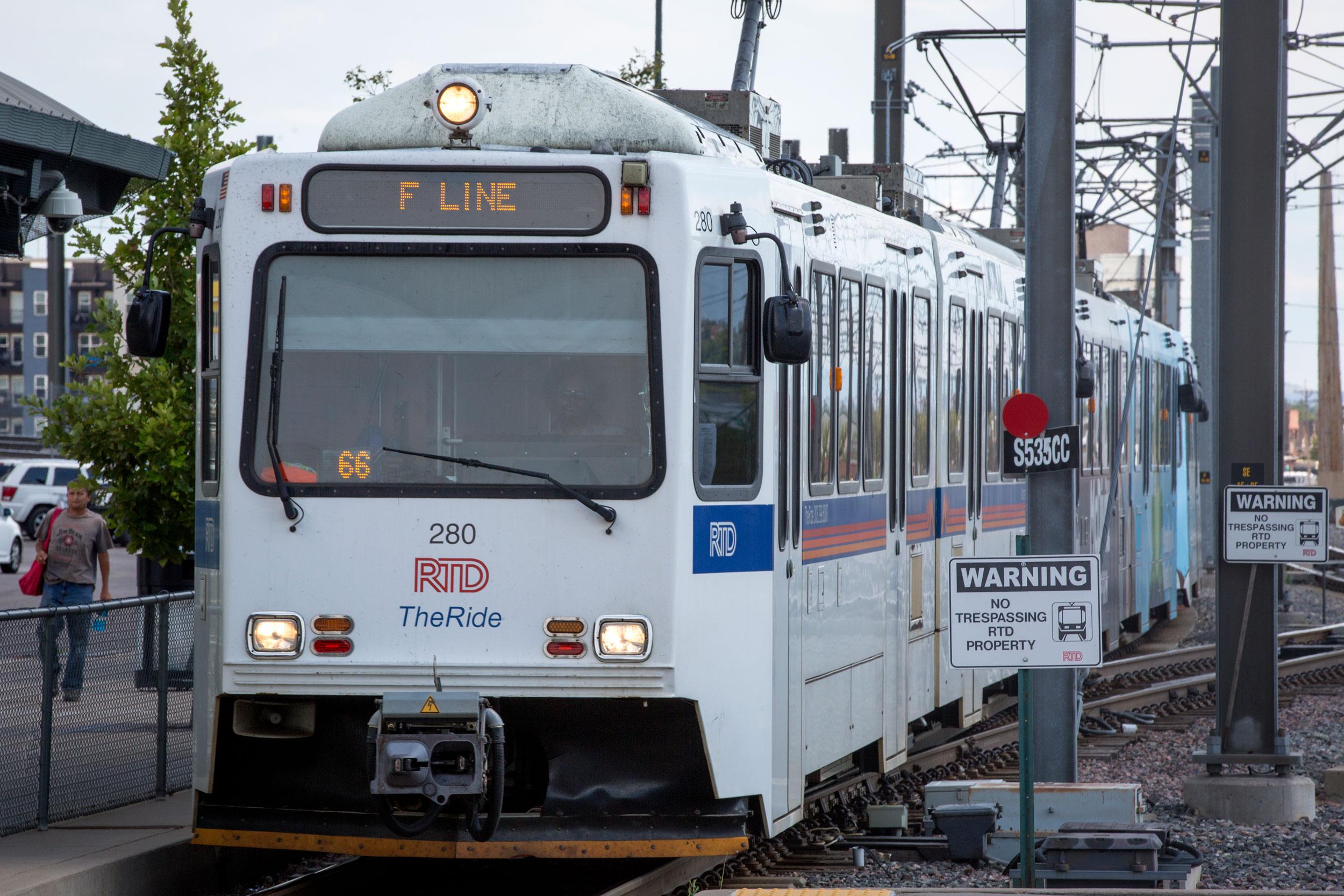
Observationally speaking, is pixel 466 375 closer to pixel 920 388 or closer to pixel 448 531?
pixel 448 531

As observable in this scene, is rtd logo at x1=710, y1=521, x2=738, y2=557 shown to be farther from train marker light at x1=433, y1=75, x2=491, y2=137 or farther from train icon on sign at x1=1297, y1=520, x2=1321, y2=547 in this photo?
train icon on sign at x1=1297, y1=520, x2=1321, y2=547

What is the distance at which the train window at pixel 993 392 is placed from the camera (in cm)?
1216

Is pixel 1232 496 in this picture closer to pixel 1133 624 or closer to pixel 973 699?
pixel 973 699

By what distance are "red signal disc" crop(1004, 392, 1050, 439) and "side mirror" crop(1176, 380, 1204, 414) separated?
13378mm

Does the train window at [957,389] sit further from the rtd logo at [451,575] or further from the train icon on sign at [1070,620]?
the rtd logo at [451,575]

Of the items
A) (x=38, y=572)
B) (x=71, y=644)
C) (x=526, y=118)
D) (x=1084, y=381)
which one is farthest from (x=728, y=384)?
(x=38, y=572)

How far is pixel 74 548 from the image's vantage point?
13297 millimetres

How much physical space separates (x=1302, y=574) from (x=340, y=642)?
2925cm

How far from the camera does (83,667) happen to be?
28.8 feet

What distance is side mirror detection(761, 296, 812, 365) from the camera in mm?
7094

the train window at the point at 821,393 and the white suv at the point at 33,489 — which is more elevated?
the train window at the point at 821,393

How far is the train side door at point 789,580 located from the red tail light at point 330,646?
69.1 inches

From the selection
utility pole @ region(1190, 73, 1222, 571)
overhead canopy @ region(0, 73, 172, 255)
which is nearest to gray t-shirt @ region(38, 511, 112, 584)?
overhead canopy @ region(0, 73, 172, 255)

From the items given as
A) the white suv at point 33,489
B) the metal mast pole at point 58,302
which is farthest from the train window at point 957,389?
the white suv at point 33,489
